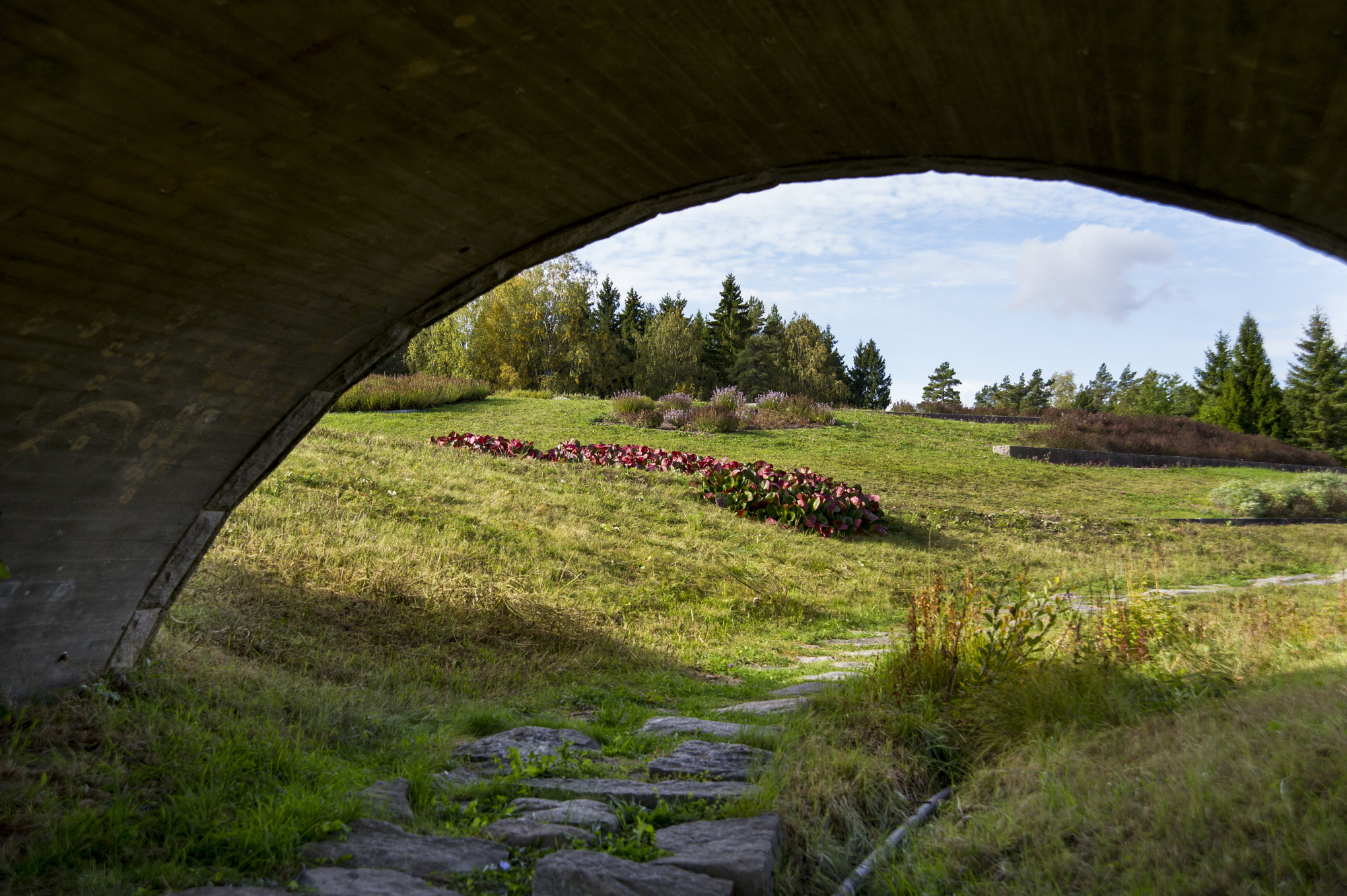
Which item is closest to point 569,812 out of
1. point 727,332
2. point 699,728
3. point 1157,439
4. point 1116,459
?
point 699,728

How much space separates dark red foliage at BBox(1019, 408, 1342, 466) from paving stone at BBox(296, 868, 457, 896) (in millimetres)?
20686

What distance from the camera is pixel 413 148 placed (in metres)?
2.30

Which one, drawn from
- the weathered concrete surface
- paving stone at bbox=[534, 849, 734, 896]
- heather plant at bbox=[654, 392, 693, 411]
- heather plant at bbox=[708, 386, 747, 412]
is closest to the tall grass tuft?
→ heather plant at bbox=[654, 392, 693, 411]

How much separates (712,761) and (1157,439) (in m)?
24.0

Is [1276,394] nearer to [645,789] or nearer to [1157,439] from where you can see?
[1157,439]

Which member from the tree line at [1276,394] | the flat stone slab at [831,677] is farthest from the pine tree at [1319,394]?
the flat stone slab at [831,677]

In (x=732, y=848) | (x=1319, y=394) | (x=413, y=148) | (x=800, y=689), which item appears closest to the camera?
(x=413, y=148)

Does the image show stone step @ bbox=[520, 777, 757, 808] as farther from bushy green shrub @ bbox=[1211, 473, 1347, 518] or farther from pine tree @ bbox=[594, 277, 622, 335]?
pine tree @ bbox=[594, 277, 622, 335]

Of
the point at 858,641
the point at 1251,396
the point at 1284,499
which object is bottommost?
the point at 858,641

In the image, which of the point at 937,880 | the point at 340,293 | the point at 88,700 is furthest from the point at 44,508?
the point at 937,880

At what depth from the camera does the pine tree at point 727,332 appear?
47125 mm

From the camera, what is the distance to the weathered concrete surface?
1.75 meters

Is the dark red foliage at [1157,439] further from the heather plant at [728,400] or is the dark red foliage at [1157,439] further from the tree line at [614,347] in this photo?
the tree line at [614,347]

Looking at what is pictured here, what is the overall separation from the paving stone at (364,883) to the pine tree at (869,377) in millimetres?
58684
